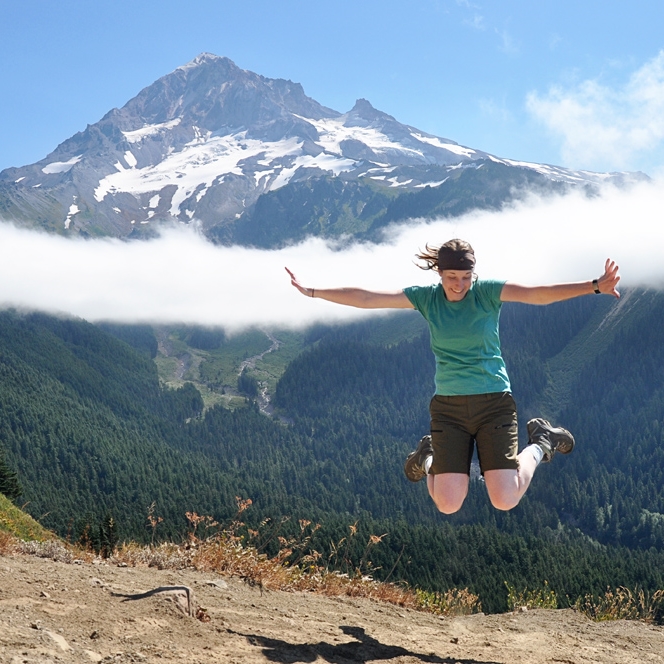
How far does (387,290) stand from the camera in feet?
26.6

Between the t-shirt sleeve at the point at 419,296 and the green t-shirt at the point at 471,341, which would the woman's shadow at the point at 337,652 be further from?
the t-shirt sleeve at the point at 419,296

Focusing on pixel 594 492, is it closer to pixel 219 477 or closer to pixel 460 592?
pixel 219 477

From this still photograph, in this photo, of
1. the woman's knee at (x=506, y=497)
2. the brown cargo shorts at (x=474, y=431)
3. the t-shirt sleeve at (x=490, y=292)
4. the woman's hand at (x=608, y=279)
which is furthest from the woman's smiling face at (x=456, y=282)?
the woman's knee at (x=506, y=497)

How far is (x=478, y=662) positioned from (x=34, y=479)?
7248 inches

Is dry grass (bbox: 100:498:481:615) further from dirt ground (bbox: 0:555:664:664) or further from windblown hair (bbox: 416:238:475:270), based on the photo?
windblown hair (bbox: 416:238:475:270)

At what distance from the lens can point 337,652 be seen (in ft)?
24.0

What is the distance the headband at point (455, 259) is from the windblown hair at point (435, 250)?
1.7 inches

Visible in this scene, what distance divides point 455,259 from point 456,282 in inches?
11.0

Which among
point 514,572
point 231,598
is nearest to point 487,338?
point 231,598

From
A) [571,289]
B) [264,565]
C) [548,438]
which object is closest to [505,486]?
[548,438]

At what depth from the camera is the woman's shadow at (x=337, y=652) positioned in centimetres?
697

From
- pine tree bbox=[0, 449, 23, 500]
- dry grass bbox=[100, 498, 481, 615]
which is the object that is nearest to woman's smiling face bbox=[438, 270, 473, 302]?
dry grass bbox=[100, 498, 481, 615]

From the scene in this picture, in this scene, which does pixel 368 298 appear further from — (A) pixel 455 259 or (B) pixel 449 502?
(B) pixel 449 502

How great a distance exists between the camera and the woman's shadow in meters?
6.97
